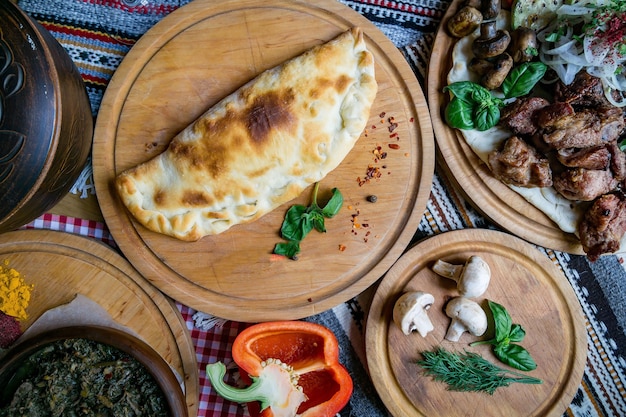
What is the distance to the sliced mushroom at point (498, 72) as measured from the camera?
7.82 ft

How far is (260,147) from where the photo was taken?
2297 mm

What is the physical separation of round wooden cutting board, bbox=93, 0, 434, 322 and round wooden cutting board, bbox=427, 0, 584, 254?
9 centimetres

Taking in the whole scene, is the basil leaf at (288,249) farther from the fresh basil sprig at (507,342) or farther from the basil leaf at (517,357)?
the basil leaf at (517,357)

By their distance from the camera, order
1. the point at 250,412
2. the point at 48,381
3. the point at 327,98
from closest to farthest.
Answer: the point at 48,381
the point at 327,98
the point at 250,412

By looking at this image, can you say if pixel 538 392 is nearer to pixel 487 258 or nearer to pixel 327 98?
pixel 487 258

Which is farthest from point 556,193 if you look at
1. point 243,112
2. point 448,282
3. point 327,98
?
point 243,112

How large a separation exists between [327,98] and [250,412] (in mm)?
1648

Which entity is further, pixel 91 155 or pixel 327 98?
pixel 91 155

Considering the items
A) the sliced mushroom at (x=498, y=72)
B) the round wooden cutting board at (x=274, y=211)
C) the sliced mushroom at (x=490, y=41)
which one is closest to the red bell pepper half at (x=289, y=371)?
the round wooden cutting board at (x=274, y=211)

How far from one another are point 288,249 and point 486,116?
120 centimetres

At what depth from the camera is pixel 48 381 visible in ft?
7.19

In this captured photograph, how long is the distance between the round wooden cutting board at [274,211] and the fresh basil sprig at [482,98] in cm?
15

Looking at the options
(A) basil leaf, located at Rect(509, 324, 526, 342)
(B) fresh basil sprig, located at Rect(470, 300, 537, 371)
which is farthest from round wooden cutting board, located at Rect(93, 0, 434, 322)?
(A) basil leaf, located at Rect(509, 324, 526, 342)

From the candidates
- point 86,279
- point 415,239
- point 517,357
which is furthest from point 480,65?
point 86,279
